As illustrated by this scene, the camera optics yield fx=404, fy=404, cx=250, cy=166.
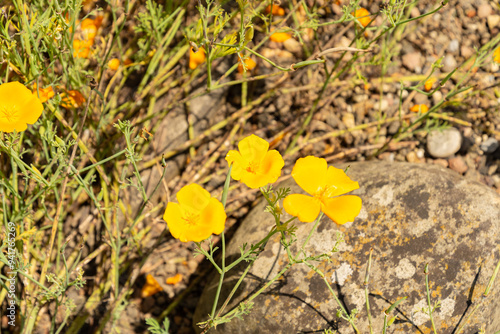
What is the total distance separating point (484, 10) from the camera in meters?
2.68

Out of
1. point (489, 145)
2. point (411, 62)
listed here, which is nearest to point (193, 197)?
point (411, 62)

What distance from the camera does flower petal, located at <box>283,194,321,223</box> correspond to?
1.20 meters

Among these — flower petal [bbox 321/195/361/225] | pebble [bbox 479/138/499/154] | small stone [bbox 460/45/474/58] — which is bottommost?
flower petal [bbox 321/195/361/225]

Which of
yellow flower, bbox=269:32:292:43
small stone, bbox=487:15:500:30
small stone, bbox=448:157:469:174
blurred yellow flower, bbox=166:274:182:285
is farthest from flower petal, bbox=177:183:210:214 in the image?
small stone, bbox=487:15:500:30

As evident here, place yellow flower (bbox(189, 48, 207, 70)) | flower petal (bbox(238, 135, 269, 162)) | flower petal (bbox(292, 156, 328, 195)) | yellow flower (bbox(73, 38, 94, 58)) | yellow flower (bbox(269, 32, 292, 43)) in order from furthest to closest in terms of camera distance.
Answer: yellow flower (bbox(269, 32, 292, 43)) < yellow flower (bbox(189, 48, 207, 70)) < yellow flower (bbox(73, 38, 94, 58)) < flower petal (bbox(238, 135, 269, 162)) < flower petal (bbox(292, 156, 328, 195))

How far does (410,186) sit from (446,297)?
49 centimetres

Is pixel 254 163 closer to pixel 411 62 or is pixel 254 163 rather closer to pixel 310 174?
pixel 310 174

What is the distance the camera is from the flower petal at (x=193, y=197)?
135 cm

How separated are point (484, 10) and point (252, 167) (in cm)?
226

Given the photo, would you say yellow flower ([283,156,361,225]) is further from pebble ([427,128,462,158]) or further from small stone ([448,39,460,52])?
small stone ([448,39,460,52])

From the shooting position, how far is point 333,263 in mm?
1721

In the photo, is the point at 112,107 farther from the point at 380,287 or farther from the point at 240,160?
the point at 380,287

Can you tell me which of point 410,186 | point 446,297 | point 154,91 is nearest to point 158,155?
point 154,91

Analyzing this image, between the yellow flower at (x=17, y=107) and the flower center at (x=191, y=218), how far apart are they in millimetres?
641
